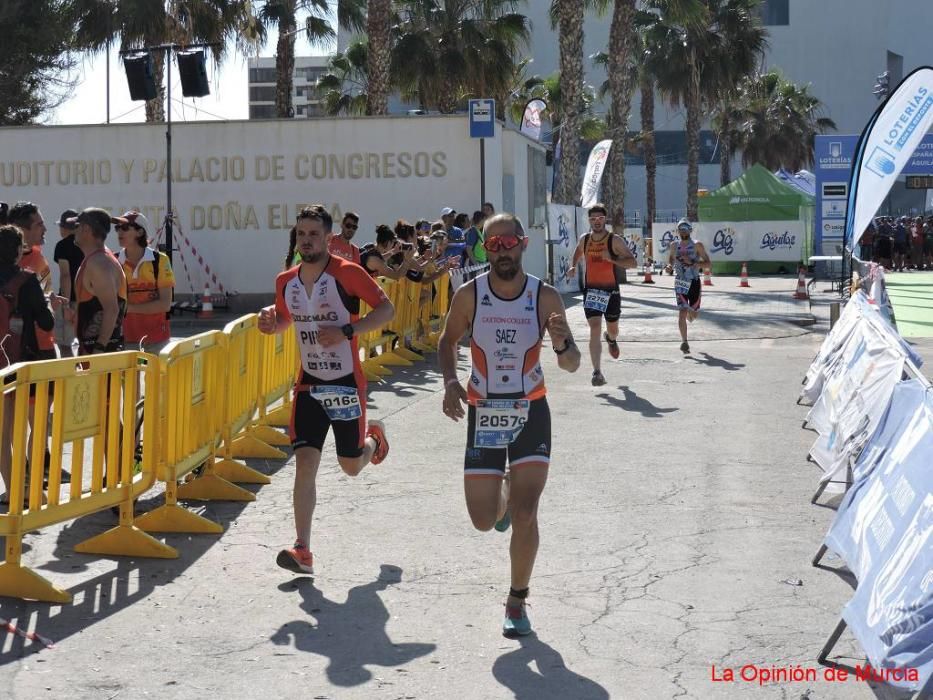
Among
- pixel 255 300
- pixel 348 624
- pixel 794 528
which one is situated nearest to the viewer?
pixel 348 624

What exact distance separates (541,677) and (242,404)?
463 centimetres

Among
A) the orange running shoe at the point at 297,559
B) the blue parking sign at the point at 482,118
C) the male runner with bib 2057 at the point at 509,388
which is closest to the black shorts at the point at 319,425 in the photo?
the orange running shoe at the point at 297,559

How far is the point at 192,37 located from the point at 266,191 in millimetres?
7517

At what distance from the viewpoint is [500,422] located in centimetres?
573

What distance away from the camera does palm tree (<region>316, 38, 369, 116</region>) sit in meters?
44.6

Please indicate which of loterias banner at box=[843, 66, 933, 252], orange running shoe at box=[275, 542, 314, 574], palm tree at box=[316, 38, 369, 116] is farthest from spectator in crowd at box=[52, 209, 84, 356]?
palm tree at box=[316, 38, 369, 116]

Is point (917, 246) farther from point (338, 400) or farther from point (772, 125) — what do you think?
point (338, 400)

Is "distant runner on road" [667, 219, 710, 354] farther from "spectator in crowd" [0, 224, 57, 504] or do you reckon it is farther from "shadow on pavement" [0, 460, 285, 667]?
"spectator in crowd" [0, 224, 57, 504]

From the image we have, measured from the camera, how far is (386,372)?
587 inches

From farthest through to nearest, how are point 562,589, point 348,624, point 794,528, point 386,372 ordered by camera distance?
point 386,372 → point 794,528 → point 562,589 → point 348,624

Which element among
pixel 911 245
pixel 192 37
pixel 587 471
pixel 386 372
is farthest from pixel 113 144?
pixel 911 245

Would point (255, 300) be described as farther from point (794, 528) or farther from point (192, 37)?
point (794, 528)

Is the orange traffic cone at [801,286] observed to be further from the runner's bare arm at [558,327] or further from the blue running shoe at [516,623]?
the blue running shoe at [516,623]

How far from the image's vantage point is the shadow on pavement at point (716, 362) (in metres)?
15.6
